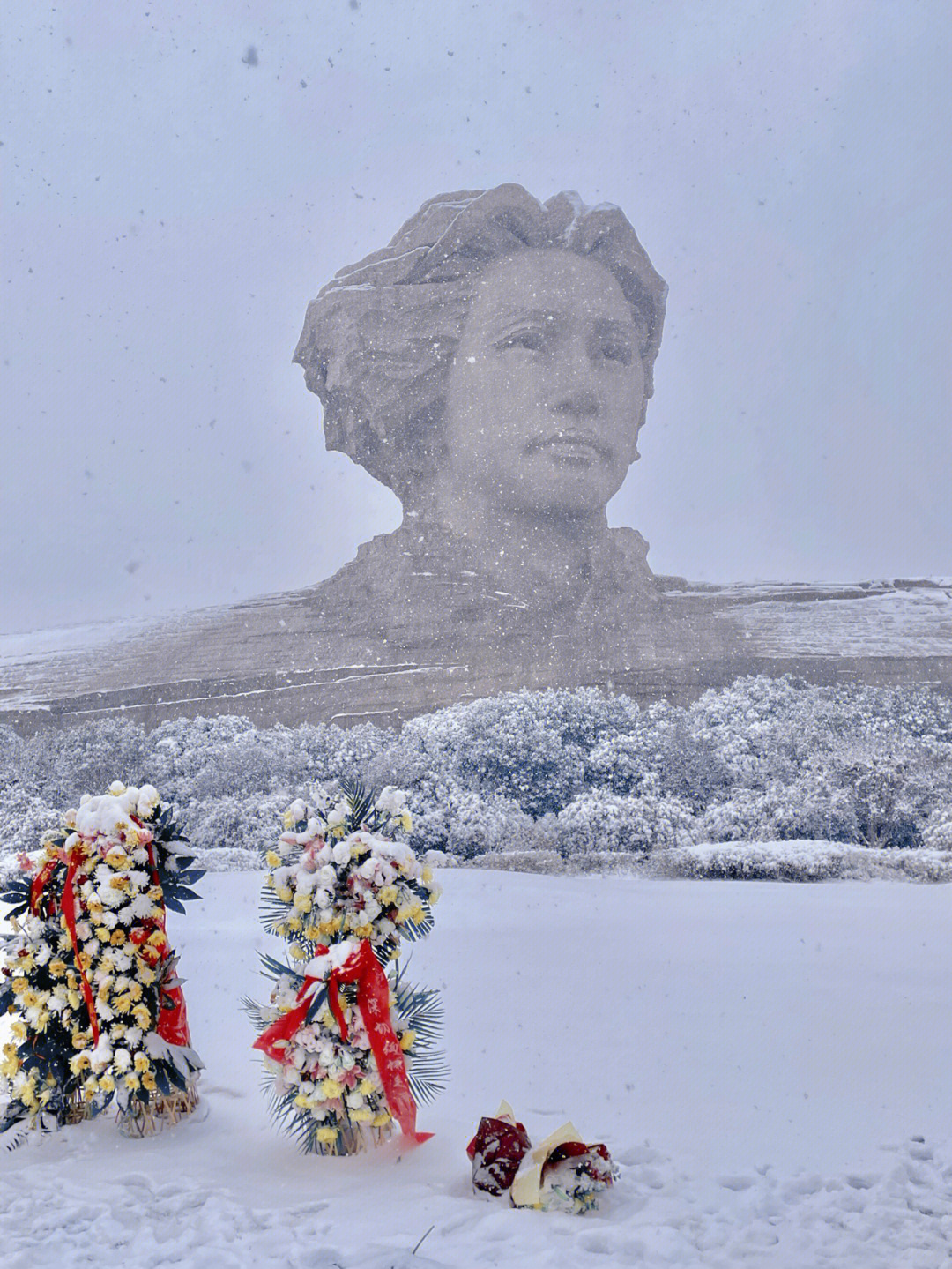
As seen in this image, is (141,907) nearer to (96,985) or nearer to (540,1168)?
(96,985)

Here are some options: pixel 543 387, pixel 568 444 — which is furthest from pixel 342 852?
pixel 543 387

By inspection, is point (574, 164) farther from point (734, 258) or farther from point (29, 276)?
point (29, 276)

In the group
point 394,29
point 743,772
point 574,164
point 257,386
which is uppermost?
point 394,29

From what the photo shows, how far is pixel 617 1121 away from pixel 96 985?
1.50 m

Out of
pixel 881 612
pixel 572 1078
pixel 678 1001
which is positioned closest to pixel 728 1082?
pixel 572 1078

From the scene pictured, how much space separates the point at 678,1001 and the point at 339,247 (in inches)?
229

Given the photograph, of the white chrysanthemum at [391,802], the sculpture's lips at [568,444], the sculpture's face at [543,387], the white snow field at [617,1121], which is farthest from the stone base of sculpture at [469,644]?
the white chrysanthemum at [391,802]

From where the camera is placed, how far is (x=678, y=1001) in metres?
3.74

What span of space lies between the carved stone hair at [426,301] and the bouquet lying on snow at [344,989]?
4.86 metres

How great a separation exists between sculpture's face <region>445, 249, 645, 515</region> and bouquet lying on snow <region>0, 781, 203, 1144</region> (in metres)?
4.59

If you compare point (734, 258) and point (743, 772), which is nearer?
point (743, 772)

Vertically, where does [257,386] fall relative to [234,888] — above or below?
above

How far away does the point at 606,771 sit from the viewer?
626cm

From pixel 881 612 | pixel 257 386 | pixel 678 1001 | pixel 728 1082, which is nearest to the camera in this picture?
pixel 728 1082
